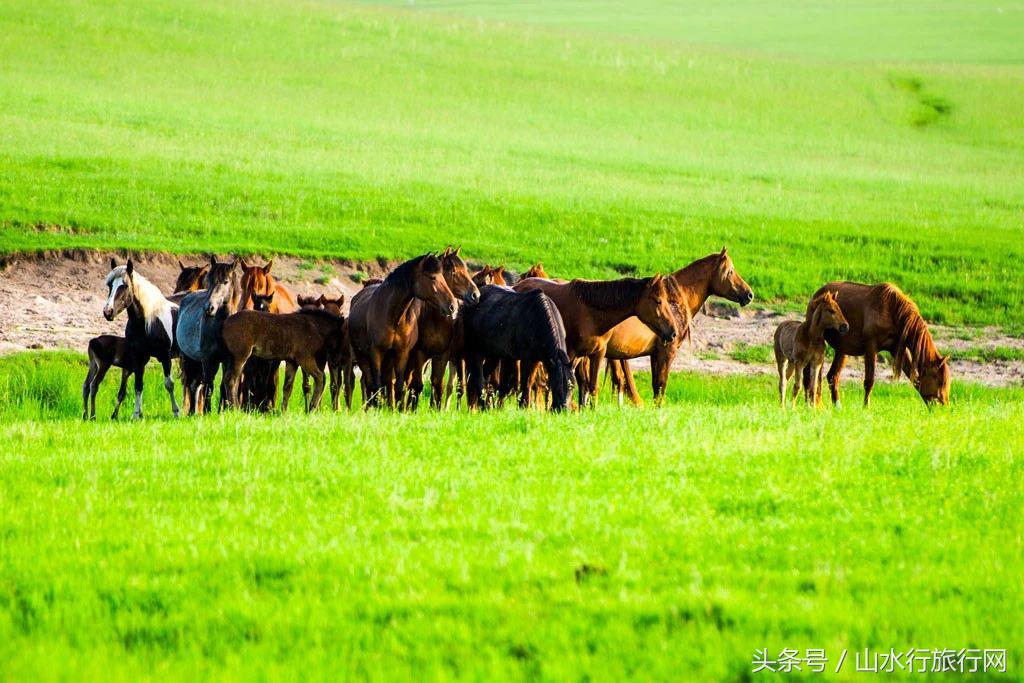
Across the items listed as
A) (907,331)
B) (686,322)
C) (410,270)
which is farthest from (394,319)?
(907,331)

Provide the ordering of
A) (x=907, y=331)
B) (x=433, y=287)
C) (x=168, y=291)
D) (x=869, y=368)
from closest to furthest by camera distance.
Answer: (x=433, y=287) < (x=907, y=331) < (x=869, y=368) < (x=168, y=291)

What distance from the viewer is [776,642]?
19.7 ft

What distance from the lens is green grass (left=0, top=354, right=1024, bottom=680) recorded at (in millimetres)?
6062

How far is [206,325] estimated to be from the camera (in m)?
15.8

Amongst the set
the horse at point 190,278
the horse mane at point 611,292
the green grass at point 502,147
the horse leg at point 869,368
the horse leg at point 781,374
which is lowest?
the horse leg at point 781,374

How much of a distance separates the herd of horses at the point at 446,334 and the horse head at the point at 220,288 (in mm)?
18

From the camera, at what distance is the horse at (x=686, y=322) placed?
55.9ft

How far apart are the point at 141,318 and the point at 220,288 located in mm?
1650

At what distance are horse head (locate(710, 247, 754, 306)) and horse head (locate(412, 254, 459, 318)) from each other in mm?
4167

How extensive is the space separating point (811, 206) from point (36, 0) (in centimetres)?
4003

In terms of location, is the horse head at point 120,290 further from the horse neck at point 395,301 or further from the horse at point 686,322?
the horse at point 686,322

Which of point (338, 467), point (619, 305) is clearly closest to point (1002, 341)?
point (619, 305)

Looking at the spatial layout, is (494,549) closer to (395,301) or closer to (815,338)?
(395,301)

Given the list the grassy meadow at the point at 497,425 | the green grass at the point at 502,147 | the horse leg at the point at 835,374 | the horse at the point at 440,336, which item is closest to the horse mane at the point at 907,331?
the horse leg at the point at 835,374
